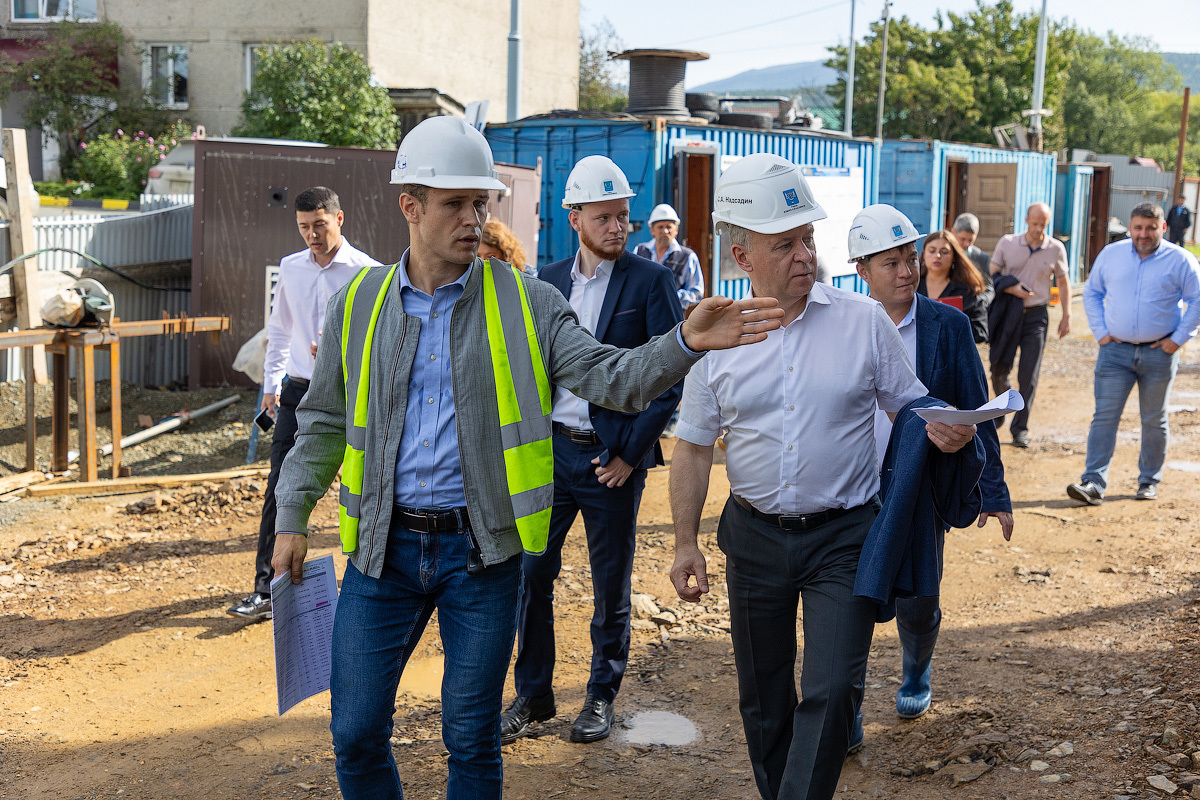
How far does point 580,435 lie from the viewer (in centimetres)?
442

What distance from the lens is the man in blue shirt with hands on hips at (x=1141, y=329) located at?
8.05m

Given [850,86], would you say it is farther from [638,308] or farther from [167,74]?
[638,308]

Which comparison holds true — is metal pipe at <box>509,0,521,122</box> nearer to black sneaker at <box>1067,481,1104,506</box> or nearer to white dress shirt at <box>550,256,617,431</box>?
A: black sneaker at <box>1067,481,1104,506</box>

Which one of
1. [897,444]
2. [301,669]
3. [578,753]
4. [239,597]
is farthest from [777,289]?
[239,597]

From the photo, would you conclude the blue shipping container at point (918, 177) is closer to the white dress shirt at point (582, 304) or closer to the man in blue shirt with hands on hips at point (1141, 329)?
the man in blue shirt with hands on hips at point (1141, 329)

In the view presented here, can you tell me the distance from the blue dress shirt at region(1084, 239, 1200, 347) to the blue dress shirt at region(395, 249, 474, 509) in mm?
6432

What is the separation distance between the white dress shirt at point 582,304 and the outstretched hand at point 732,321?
185 cm

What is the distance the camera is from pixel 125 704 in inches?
193

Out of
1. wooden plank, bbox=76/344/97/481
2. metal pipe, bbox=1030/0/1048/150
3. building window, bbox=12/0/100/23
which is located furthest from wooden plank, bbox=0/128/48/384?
metal pipe, bbox=1030/0/1048/150

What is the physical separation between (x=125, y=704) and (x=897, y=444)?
11.5ft

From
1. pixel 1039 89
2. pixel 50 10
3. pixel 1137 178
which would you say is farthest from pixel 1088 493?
pixel 1137 178

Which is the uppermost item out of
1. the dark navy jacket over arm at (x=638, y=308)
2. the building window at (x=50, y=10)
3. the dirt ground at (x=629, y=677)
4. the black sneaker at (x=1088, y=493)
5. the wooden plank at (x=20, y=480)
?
the building window at (x=50, y=10)

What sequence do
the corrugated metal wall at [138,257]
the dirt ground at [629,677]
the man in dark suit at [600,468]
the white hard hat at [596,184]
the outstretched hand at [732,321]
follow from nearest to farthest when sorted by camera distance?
the outstretched hand at [732,321], the dirt ground at [629,677], the man in dark suit at [600,468], the white hard hat at [596,184], the corrugated metal wall at [138,257]

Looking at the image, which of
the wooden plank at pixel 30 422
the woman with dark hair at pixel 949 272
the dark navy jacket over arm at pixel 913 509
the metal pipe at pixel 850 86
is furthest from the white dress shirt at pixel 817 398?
the metal pipe at pixel 850 86
